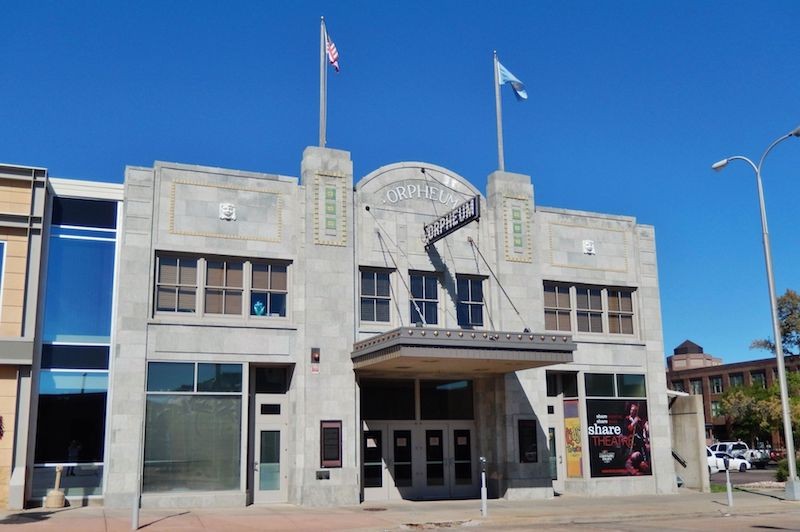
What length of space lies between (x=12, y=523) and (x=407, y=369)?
1152 centimetres

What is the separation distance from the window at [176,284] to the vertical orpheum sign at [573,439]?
13074 mm

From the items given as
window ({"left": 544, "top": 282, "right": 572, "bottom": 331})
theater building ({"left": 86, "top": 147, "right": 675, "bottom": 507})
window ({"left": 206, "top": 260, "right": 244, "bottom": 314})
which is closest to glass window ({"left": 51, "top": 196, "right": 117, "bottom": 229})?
theater building ({"left": 86, "top": 147, "right": 675, "bottom": 507})

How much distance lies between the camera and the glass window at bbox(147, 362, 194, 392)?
22781mm

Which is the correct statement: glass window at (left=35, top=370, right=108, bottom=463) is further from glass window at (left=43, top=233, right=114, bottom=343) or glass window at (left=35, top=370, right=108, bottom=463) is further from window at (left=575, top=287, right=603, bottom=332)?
window at (left=575, top=287, right=603, bottom=332)

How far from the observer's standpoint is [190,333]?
23344 mm

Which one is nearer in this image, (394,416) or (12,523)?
(12,523)

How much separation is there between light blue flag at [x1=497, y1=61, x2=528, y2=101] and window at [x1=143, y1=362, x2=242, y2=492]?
→ 13620 mm

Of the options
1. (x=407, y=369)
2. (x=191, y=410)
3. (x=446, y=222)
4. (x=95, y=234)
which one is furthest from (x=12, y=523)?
(x=446, y=222)

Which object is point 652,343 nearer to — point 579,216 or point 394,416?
point 579,216

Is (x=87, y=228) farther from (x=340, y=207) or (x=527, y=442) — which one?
(x=527, y=442)

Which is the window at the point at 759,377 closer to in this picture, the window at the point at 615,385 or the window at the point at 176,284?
the window at the point at 615,385

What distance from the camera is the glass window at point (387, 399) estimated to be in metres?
25.9

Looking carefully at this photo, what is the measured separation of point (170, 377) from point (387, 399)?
6.86 m

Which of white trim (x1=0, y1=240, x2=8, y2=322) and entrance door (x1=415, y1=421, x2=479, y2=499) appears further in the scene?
entrance door (x1=415, y1=421, x2=479, y2=499)
